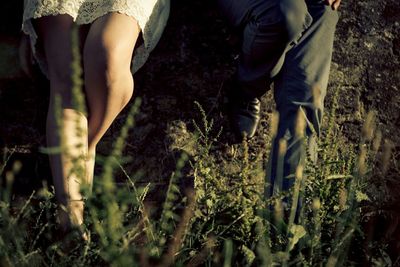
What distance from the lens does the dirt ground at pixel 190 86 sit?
331 centimetres

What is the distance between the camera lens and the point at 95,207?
184 cm

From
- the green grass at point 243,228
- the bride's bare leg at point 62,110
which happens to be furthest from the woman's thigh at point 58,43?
the green grass at point 243,228

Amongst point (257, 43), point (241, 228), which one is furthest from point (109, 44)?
point (241, 228)

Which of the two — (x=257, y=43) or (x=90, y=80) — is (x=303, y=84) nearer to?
(x=257, y=43)

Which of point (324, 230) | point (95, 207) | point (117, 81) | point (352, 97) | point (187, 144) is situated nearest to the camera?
point (95, 207)

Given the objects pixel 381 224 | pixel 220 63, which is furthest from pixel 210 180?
pixel 220 63

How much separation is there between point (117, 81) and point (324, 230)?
3.05 ft

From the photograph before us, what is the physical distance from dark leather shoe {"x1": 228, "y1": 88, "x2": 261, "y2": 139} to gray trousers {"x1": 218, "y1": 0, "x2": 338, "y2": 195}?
0.55 feet

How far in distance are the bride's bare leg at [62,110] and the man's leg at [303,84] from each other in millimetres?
762

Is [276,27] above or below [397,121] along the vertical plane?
above

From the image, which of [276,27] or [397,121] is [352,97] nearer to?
[397,121]

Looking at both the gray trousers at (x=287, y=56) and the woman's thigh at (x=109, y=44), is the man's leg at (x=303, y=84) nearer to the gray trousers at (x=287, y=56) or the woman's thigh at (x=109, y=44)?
the gray trousers at (x=287, y=56)

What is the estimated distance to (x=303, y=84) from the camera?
288 centimetres

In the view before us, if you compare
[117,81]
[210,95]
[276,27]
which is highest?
[276,27]
